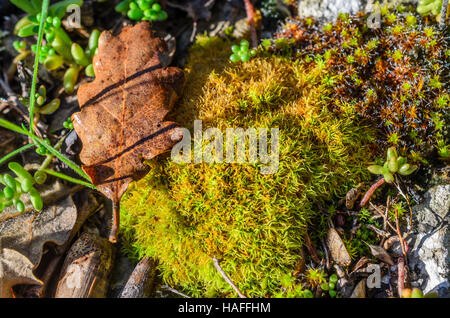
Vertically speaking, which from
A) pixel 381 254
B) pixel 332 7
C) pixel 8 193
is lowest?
pixel 381 254

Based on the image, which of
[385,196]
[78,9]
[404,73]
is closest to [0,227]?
[78,9]

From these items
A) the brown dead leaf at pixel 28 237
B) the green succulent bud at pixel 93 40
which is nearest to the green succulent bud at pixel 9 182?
the brown dead leaf at pixel 28 237

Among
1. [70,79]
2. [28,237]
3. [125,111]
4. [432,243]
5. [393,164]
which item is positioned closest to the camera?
[393,164]

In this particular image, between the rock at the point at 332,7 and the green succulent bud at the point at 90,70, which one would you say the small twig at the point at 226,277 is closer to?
the green succulent bud at the point at 90,70

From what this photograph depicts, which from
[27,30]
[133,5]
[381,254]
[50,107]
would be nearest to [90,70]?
[50,107]

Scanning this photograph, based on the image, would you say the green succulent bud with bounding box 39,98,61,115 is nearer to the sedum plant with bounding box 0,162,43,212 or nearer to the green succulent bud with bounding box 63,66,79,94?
the green succulent bud with bounding box 63,66,79,94

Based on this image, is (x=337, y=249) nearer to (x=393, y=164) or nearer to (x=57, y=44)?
(x=393, y=164)
